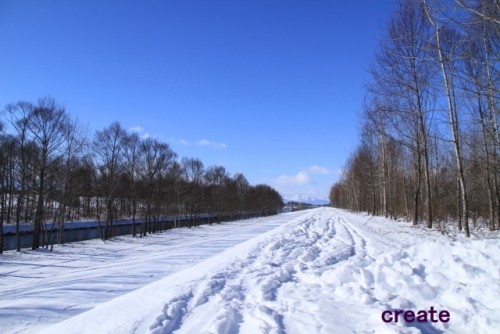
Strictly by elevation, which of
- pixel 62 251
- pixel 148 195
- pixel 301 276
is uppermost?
pixel 148 195

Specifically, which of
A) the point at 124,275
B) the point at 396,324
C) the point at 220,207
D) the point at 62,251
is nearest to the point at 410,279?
the point at 396,324

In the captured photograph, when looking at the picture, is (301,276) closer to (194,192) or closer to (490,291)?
(490,291)

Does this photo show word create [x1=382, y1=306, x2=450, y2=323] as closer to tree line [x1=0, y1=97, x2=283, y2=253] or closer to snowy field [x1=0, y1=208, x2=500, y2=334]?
snowy field [x1=0, y1=208, x2=500, y2=334]

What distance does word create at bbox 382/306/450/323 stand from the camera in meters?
4.52

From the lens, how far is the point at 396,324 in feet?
14.4

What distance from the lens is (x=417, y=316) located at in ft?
15.2

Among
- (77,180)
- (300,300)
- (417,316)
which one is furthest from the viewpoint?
(77,180)

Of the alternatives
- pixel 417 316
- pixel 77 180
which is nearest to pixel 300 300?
pixel 417 316

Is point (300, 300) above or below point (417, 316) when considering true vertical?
below

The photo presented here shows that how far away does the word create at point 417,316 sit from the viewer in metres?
4.52

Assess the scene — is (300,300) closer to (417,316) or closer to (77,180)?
(417,316)

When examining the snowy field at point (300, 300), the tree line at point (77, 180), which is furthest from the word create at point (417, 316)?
the tree line at point (77, 180)

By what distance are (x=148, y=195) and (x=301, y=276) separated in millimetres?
37863

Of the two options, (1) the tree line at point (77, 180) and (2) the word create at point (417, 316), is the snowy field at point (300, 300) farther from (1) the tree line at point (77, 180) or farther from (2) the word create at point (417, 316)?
(1) the tree line at point (77, 180)
